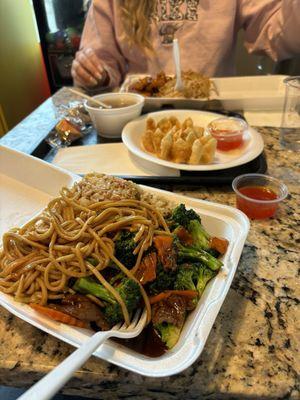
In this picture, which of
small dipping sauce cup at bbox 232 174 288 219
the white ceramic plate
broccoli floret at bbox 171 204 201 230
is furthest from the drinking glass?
broccoli floret at bbox 171 204 201 230

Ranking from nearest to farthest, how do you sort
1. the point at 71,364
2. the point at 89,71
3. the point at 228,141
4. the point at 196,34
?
the point at 71,364, the point at 228,141, the point at 89,71, the point at 196,34

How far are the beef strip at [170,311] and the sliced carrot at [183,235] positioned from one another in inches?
7.1

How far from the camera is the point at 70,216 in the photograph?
2.96ft

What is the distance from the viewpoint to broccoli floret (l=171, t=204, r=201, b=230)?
0.90m

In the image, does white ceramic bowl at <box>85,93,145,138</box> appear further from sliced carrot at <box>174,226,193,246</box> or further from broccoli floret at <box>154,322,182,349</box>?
broccoli floret at <box>154,322,182,349</box>

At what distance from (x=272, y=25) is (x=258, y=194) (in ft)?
5.50

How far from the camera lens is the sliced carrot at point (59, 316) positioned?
2.29 feet

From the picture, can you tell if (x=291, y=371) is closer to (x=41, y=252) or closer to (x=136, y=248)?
(x=136, y=248)

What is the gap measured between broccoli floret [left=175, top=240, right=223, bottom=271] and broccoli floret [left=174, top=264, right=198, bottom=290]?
0.03 metres

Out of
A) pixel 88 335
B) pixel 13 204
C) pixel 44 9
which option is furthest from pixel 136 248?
pixel 44 9

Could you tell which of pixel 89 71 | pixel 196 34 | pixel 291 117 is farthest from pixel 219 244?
pixel 196 34

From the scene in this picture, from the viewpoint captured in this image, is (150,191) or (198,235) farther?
(150,191)

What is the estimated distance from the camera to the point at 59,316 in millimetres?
700

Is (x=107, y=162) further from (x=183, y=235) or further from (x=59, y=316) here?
(x=59, y=316)
